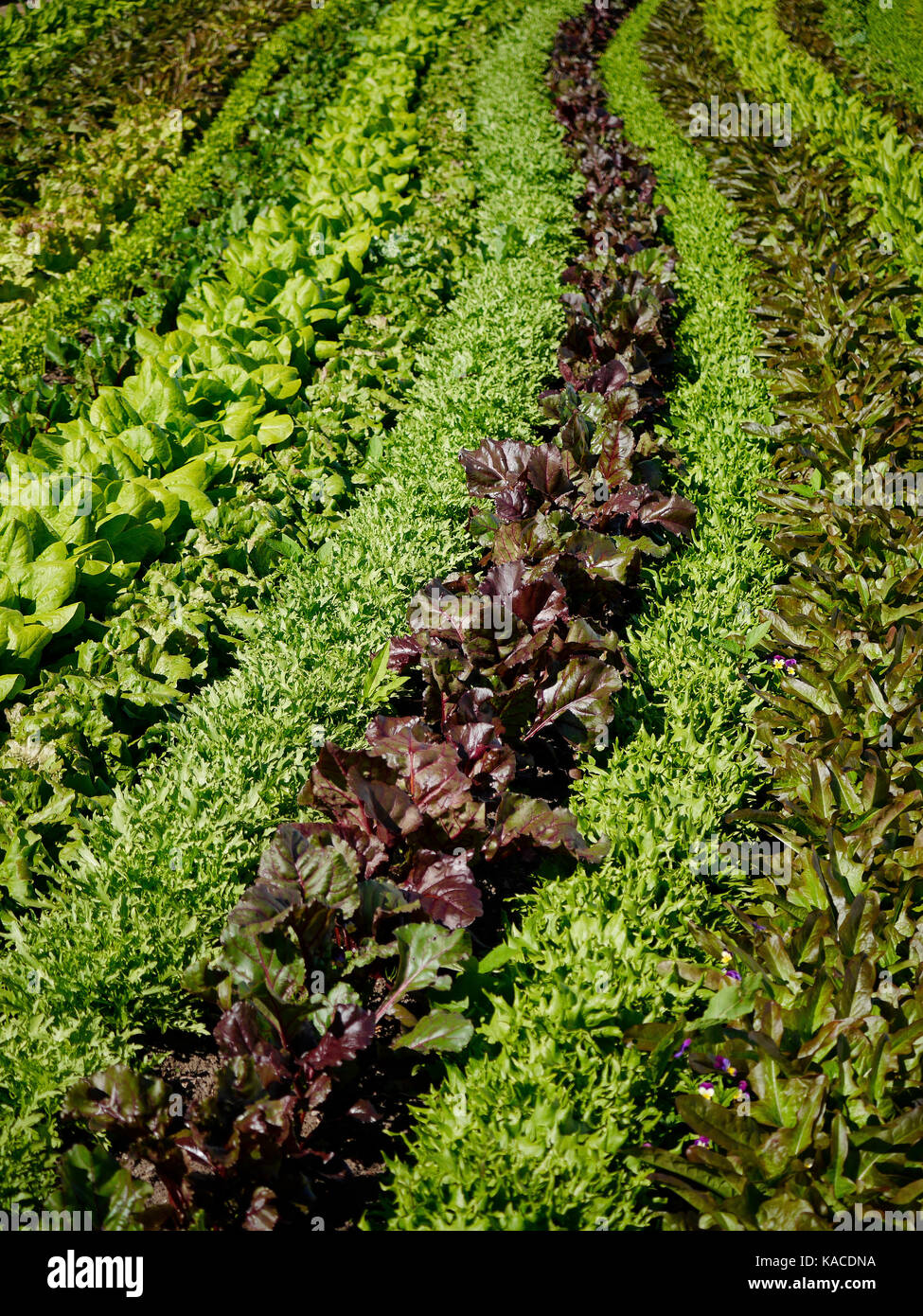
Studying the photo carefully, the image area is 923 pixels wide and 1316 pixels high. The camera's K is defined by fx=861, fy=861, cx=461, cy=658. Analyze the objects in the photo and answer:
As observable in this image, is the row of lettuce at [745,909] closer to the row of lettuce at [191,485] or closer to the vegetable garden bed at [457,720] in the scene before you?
the vegetable garden bed at [457,720]

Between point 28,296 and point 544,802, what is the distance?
20.3ft

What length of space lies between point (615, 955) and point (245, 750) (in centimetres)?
Result: 137

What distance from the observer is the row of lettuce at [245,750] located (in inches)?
88.2

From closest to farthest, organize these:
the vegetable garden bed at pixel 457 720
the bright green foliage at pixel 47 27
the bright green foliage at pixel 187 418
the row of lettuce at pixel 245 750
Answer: the vegetable garden bed at pixel 457 720 → the row of lettuce at pixel 245 750 → the bright green foliage at pixel 187 418 → the bright green foliage at pixel 47 27

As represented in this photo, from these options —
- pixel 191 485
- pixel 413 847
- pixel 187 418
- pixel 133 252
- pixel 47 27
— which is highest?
pixel 47 27

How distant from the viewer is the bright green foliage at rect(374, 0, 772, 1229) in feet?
6.21

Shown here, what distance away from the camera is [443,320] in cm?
605

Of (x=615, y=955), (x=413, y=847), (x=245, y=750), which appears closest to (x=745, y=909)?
(x=615, y=955)

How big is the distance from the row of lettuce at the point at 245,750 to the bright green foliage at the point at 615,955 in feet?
2.78

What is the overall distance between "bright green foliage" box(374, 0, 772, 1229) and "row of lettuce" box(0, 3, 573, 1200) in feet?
2.78

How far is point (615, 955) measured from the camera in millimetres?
2332

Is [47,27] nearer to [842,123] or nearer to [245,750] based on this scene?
[842,123]

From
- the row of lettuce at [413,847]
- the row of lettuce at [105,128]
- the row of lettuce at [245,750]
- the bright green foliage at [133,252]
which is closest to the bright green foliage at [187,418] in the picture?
the row of lettuce at [245,750]

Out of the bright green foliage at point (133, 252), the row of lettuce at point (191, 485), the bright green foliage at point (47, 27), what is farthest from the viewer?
the bright green foliage at point (47, 27)
